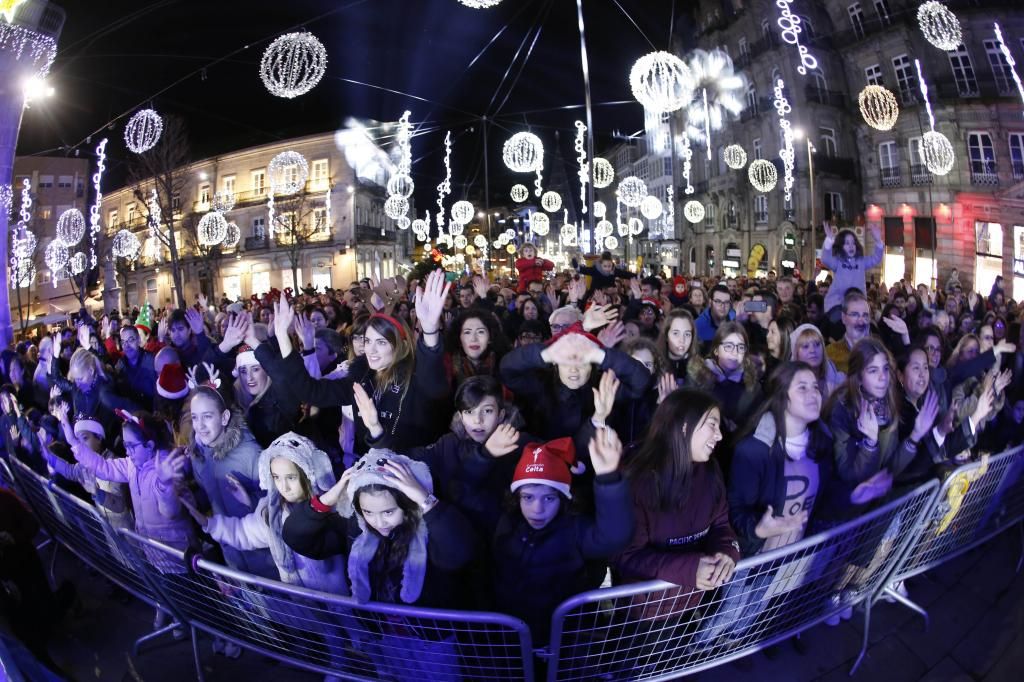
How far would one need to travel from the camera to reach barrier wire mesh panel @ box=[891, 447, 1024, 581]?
3154 millimetres

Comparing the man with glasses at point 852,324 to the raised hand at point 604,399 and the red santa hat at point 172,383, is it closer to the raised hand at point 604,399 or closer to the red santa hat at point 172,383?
the raised hand at point 604,399

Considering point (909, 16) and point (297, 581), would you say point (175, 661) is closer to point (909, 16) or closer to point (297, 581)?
point (297, 581)

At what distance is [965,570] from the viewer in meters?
4.16

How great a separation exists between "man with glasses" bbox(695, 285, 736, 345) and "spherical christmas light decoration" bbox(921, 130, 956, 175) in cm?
1050

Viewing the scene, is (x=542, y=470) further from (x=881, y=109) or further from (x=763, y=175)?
(x=763, y=175)

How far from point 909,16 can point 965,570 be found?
88.0ft

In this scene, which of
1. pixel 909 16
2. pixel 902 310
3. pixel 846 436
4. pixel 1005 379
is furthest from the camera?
pixel 909 16

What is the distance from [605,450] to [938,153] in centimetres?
1607

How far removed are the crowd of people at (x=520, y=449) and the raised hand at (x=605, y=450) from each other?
10 mm

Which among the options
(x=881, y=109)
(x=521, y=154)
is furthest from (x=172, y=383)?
(x=881, y=109)

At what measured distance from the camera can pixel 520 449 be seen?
3316 millimetres

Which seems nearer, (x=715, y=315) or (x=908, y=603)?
(x=908, y=603)

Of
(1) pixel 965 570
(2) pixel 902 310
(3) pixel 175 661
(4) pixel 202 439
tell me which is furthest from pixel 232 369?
(2) pixel 902 310

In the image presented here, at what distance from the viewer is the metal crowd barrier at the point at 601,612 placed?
254 centimetres
